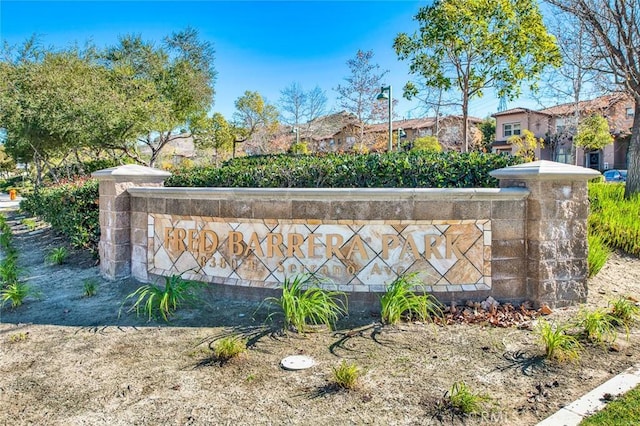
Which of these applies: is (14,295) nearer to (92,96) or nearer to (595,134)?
(92,96)

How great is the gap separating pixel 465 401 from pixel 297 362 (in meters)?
1.19

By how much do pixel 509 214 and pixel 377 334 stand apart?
1823 mm

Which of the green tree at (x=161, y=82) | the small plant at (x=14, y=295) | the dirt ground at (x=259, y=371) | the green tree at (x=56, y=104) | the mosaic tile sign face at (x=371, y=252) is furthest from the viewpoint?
the green tree at (x=161, y=82)

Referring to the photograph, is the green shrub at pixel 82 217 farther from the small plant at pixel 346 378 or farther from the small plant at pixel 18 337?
the small plant at pixel 346 378

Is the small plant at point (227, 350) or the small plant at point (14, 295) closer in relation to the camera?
the small plant at point (227, 350)

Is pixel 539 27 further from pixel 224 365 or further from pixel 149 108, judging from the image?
pixel 149 108

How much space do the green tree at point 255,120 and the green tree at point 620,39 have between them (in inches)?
1007

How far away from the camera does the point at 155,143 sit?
83.9 ft

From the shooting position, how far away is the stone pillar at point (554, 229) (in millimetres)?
4156

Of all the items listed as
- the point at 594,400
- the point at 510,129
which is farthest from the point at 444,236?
the point at 510,129

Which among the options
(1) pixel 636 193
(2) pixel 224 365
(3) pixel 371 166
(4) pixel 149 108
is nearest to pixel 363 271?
(3) pixel 371 166

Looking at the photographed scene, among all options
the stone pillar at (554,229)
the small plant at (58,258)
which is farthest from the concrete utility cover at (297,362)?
the small plant at (58,258)

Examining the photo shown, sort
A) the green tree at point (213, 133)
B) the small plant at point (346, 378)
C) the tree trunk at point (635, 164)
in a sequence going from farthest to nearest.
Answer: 1. the green tree at point (213, 133)
2. the tree trunk at point (635, 164)
3. the small plant at point (346, 378)

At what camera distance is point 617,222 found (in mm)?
6430
